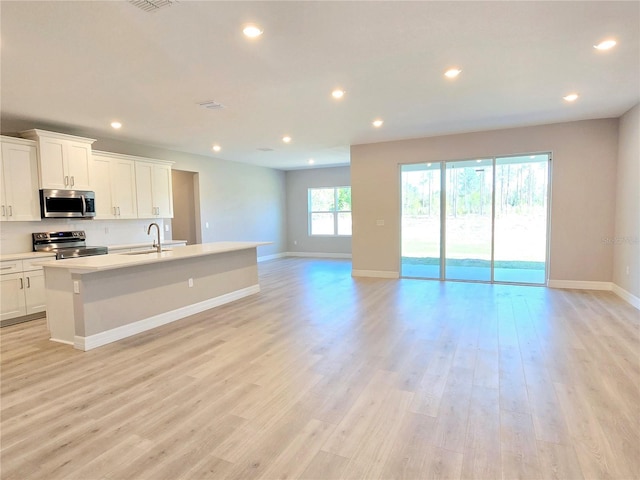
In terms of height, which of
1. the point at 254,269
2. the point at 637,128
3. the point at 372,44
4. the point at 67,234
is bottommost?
the point at 254,269

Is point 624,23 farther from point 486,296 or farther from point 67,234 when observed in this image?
point 67,234

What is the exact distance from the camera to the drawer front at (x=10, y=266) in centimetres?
434

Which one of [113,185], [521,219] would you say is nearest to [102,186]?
[113,185]

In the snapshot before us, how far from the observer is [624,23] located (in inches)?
105

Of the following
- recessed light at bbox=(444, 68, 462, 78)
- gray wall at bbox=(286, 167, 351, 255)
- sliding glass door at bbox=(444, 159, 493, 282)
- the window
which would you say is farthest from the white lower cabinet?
the window

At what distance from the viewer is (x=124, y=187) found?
616cm

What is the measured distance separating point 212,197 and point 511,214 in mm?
6405

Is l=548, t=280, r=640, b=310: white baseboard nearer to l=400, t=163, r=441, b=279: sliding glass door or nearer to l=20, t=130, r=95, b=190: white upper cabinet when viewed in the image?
l=400, t=163, r=441, b=279: sliding glass door

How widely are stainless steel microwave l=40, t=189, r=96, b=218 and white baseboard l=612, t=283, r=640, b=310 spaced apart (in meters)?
7.90

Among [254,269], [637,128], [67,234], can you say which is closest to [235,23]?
[254,269]

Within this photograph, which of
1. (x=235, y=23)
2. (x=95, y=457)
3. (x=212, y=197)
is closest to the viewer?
(x=95, y=457)

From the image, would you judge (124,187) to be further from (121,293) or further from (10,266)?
(121,293)

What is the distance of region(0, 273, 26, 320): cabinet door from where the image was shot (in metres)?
4.34

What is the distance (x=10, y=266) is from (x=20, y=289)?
0.32 meters
